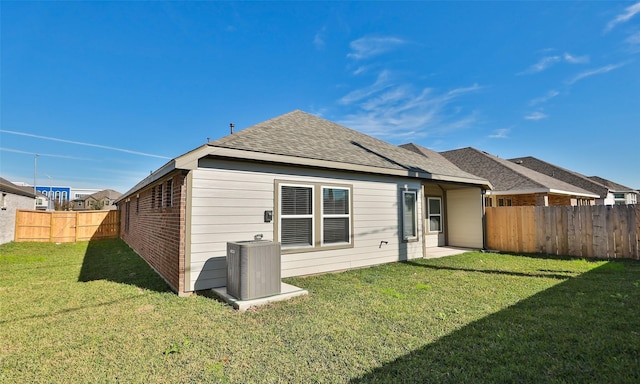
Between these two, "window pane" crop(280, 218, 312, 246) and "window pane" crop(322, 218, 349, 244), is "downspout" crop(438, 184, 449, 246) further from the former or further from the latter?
"window pane" crop(280, 218, 312, 246)

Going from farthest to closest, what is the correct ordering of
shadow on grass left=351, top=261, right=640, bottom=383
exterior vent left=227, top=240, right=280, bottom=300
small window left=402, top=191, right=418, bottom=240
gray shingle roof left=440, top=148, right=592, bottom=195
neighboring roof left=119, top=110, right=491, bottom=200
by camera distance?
gray shingle roof left=440, top=148, right=592, bottom=195
small window left=402, top=191, right=418, bottom=240
neighboring roof left=119, top=110, right=491, bottom=200
exterior vent left=227, top=240, right=280, bottom=300
shadow on grass left=351, top=261, right=640, bottom=383

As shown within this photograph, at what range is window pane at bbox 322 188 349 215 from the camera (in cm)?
704

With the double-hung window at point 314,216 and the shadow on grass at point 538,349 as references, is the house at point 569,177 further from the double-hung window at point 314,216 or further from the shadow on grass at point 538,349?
the double-hung window at point 314,216

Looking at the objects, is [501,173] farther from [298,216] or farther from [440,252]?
[298,216]

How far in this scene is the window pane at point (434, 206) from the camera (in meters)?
11.7

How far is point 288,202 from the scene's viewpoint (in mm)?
6496

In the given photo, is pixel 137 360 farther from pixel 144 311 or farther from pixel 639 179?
pixel 639 179

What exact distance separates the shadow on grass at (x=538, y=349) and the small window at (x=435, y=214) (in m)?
7.08

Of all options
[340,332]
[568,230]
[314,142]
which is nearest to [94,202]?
[314,142]

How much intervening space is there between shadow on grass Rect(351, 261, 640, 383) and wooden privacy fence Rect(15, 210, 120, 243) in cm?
1994

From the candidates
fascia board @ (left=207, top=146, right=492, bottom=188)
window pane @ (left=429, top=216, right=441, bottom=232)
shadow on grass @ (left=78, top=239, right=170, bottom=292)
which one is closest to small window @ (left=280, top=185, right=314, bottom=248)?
fascia board @ (left=207, top=146, right=492, bottom=188)

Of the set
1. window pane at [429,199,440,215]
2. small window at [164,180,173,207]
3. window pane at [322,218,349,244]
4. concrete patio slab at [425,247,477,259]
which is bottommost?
concrete patio slab at [425,247,477,259]

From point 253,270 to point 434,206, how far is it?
9.10 metres

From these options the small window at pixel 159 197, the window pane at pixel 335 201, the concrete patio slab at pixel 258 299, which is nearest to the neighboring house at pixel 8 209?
the small window at pixel 159 197
